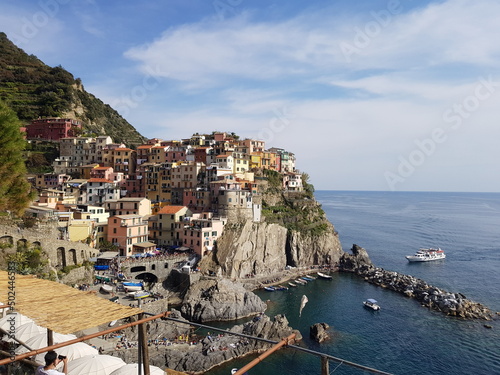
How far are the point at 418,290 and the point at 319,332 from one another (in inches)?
761

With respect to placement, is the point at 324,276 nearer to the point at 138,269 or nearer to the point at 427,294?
the point at 427,294

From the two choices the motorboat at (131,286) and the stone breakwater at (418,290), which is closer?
the motorboat at (131,286)

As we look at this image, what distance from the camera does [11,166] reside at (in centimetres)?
1703

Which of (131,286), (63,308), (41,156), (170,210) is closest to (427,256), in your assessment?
(170,210)

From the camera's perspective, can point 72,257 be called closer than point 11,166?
No

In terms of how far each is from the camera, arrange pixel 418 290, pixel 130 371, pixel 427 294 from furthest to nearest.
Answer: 1. pixel 418 290
2. pixel 427 294
3. pixel 130 371

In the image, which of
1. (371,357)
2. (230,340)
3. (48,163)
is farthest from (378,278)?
(48,163)

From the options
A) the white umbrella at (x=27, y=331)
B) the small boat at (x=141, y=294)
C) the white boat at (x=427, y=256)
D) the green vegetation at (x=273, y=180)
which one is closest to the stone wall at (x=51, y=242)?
the small boat at (x=141, y=294)

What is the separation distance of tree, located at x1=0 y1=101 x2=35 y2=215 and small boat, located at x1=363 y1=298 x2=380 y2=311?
3455 centimetres

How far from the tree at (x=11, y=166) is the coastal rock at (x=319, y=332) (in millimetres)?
24470

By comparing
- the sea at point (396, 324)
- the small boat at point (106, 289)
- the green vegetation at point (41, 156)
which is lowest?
the sea at point (396, 324)

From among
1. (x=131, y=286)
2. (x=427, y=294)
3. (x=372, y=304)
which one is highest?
(x=131, y=286)

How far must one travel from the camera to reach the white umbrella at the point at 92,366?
1077cm

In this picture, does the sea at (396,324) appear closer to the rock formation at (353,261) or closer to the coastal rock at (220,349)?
the coastal rock at (220,349)
